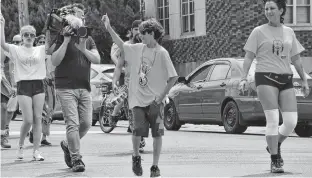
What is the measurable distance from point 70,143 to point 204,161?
6.54ft

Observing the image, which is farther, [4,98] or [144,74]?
→ [4,98]

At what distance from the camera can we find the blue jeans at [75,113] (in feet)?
31.7

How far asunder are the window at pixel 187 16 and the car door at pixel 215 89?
12860mm

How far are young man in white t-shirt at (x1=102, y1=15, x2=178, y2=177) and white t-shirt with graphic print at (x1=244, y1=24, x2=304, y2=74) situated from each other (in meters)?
1.20

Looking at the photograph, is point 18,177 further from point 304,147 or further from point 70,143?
point 304,147

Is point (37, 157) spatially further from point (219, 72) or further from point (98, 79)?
point (98, 79)

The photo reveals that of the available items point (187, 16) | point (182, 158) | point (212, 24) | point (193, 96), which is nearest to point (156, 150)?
point (182, 158)

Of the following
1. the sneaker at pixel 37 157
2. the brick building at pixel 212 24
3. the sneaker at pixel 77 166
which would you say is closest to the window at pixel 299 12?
the brick building at pixel 212 24

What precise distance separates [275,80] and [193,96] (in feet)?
28.6

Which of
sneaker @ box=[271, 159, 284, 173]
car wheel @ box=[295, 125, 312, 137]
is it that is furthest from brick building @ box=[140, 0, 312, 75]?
sneaker @ box=[271, 159, 284, 173]

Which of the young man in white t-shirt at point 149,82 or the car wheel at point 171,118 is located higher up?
the young man in white t-shirt at point 149,82

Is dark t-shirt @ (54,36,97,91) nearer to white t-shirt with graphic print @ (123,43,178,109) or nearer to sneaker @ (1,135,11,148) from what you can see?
white t-shirt with graphic print @ (123,43,178,109)

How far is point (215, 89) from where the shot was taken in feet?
56.5

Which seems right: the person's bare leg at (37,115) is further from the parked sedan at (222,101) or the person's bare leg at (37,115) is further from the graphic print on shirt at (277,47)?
the parked sedan at (222,101)
